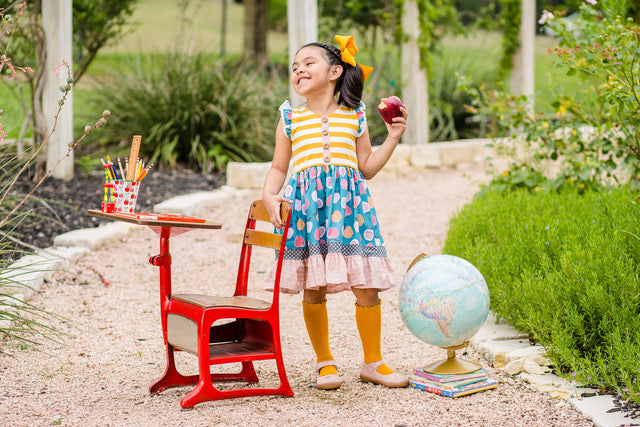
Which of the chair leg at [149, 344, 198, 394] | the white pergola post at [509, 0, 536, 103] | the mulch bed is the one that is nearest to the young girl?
the chair leg at [149, 344, 198, 394]

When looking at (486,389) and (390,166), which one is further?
(390,166)

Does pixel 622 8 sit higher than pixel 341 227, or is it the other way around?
pixel 622 8

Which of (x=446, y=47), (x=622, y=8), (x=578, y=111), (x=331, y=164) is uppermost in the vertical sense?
(x=446, y=47)

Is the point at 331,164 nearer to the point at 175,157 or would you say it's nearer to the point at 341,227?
the point at 341,227

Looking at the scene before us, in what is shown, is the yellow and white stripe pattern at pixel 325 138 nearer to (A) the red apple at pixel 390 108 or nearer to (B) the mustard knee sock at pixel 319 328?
(A) the red apple at pixel 390 108

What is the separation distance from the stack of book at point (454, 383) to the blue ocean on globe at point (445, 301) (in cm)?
14

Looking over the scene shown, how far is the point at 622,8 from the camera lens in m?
4.24

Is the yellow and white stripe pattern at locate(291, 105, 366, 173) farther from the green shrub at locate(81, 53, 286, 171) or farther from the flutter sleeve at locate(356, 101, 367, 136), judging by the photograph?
the green shrub at locate(81, 53, 286, 171)

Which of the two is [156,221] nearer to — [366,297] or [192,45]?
[366,297]

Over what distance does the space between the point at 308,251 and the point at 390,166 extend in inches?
200

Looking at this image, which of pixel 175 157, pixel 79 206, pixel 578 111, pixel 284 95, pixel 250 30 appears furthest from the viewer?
pixel 250 30

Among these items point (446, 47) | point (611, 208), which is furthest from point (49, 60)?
point (446, 47)

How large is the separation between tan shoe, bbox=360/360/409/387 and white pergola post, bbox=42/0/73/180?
430 cm

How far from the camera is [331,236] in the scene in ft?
9.42
